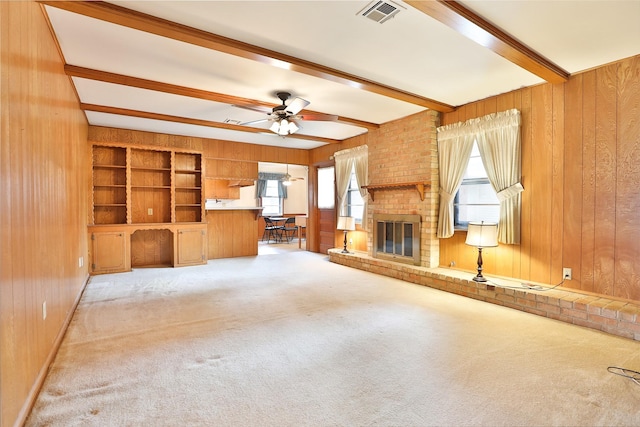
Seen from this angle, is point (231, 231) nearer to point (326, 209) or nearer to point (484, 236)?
point (326, 209)

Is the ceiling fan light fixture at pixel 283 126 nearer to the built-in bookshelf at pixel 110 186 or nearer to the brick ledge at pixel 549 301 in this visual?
the brick ledge at pixel 549 301

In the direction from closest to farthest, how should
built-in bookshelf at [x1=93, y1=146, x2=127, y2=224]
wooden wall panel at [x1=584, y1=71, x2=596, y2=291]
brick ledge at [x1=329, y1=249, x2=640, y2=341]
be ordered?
brick ledge at [x1=329, y1=249, x2=640, y2=341] < wooden wall panel at [x1=584, y1=71, x2=596, y2=291] < built-in bookshelf at [x1=93, y1=146, x2=127, y2=224]

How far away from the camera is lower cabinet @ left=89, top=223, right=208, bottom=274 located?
5.43 metres

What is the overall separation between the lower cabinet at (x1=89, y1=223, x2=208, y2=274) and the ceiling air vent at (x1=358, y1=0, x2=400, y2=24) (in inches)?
199

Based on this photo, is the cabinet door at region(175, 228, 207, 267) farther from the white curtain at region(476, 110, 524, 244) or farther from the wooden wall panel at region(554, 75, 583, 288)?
the wooden wall panel at region(554, 75, 583, 288)

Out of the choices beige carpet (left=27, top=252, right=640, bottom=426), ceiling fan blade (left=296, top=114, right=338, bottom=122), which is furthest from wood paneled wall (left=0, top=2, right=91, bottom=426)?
ceiling fan blade (left=296, top=114, right=338, bottom=122)

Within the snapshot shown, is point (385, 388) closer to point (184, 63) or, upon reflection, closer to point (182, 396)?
point (182, 396)

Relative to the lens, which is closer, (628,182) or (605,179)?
(628,182)

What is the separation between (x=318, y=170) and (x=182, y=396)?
657cm

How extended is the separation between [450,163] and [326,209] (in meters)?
3.53

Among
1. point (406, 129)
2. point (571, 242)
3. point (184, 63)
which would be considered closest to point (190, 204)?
point (184, 63)

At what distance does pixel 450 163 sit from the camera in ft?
15.5

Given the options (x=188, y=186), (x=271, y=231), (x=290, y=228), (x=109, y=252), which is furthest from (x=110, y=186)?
(x=290, y=228)

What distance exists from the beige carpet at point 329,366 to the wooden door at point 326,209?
3629mm
